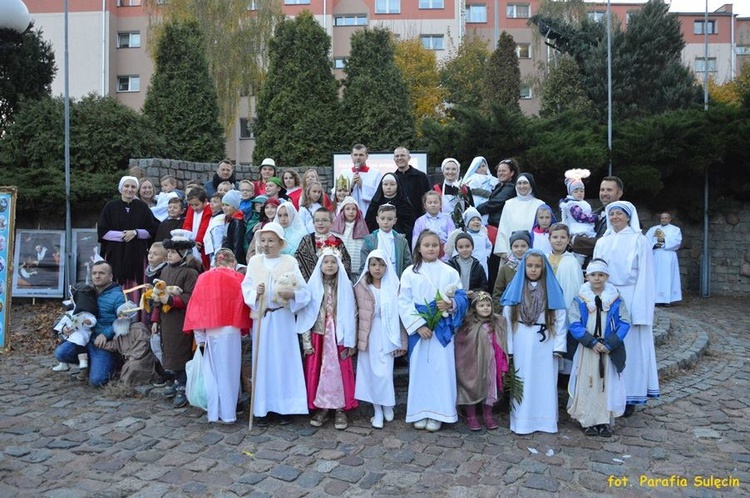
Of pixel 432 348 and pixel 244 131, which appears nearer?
pixel 432 348

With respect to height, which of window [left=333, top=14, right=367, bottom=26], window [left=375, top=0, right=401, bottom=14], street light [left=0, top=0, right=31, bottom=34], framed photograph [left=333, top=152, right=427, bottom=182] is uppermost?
window [left=375, top=0, right=401, bottom=14]

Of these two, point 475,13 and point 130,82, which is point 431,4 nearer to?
point 475,13

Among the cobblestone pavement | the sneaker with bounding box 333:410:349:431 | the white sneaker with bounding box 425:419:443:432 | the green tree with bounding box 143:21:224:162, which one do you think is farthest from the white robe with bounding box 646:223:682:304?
the green tree with bounding box 143:21:224:162

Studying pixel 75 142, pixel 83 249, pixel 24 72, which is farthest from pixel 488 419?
pixel 24 72

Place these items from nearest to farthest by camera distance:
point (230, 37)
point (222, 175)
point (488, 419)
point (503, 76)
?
1. point (488, 419)
2. point (222, 175)
3. point (503, 76)
4. point (230, 37)

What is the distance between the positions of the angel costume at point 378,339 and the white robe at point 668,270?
928 centimetres

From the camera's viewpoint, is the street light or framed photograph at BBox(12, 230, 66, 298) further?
framed photograph at BBox(12, 230, 66, 298)

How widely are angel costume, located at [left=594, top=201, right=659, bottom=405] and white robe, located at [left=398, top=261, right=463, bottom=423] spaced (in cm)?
151

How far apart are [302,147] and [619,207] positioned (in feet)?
40.3

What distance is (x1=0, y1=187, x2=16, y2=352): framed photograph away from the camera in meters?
7.42

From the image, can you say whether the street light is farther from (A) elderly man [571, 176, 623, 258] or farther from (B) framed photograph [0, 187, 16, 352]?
(A) elderly man [571, 176, 623, 258]

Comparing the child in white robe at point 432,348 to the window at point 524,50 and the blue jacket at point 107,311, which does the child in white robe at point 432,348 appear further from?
the window at point 524,50

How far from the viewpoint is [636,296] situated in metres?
5.45

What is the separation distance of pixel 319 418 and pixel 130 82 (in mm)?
29743
